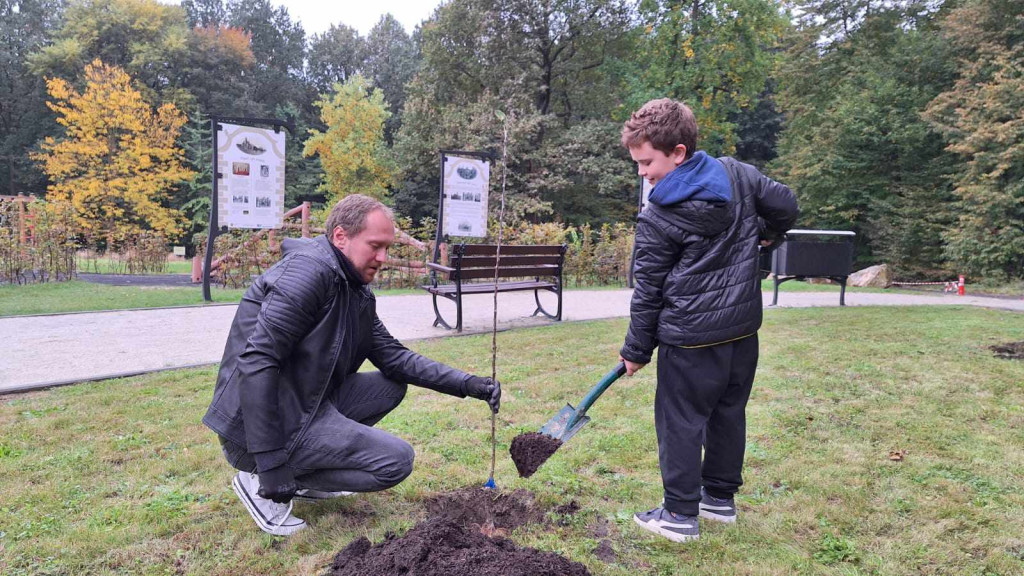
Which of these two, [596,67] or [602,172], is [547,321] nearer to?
[602,172]

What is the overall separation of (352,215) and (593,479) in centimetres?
180

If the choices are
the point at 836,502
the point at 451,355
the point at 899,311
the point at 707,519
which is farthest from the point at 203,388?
the point at 899,311

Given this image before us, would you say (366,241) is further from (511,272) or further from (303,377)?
(511,272)

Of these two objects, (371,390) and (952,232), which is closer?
(371,390)

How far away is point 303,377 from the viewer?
246 centimetres

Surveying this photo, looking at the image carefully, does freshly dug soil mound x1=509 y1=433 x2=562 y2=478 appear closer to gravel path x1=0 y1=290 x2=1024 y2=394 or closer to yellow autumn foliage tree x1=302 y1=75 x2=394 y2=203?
gravel path x1=0 y1=290 x2=1024 y2=394

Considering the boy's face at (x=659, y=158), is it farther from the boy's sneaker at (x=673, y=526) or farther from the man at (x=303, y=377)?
the boy's sneaker at (x=673, y=526)

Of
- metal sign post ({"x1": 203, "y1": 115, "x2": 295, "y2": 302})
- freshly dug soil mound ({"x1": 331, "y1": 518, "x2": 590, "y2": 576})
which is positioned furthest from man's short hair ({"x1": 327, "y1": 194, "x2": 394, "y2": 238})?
metal sign post ({"x1": 203, "y1": 115, "x2": 295, "y2": 302})

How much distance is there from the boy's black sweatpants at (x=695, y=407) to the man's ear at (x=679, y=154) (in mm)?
761

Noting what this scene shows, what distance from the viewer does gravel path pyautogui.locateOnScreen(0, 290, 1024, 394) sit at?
5.09 meters

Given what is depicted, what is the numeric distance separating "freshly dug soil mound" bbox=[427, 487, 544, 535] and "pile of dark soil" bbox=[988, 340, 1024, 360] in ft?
19.1

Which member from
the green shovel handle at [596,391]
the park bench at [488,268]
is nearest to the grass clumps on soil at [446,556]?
the green shovel handle at [596,391]

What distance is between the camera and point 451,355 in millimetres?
5996

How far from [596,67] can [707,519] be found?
2818cm
